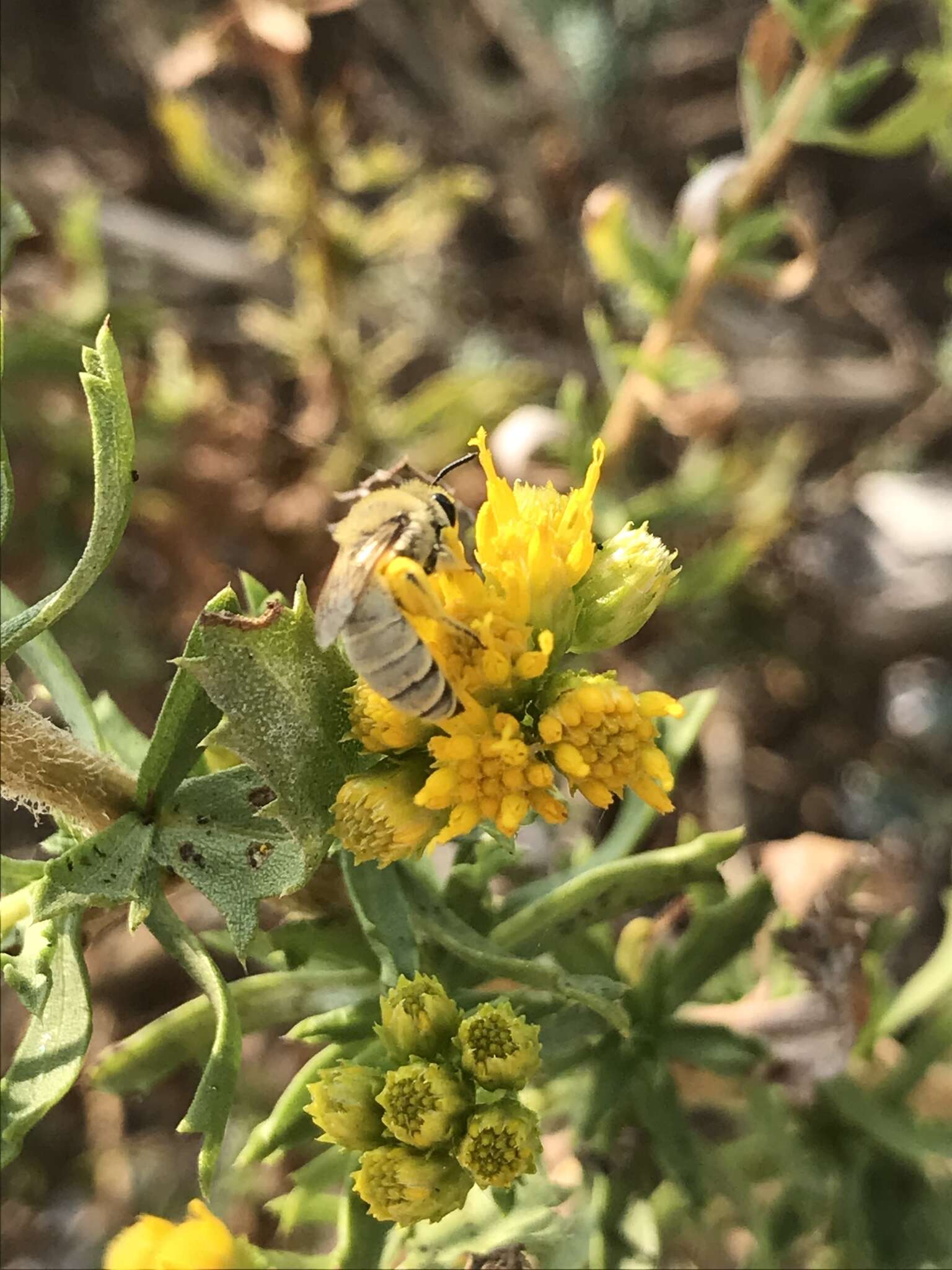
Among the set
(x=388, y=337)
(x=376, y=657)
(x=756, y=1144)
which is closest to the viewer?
(x=376, y=657)

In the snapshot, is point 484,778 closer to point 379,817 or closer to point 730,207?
point 379,817

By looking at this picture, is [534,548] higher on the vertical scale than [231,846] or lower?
higher

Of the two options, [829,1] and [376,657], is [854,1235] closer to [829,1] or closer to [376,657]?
[376,657]

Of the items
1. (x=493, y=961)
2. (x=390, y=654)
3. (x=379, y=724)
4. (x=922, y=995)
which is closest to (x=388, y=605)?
(x=390, y=654)

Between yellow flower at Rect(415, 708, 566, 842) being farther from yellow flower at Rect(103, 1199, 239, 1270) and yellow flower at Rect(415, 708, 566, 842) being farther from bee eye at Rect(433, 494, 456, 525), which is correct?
yellow flower at Rect(103, 1199, 239, 1270)

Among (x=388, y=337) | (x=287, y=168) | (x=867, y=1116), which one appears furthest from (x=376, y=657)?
(x=388, y=337)

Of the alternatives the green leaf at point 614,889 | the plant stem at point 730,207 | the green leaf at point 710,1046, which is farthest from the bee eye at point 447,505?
the plant stem at point 730,207
